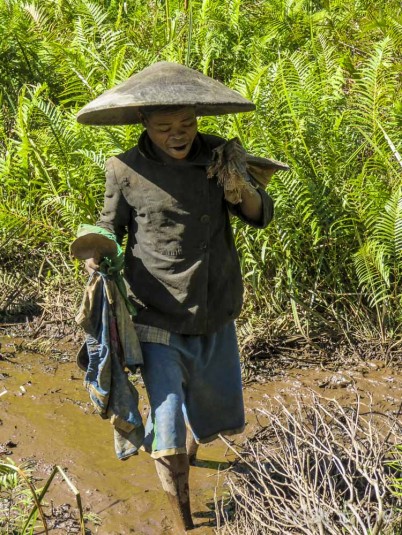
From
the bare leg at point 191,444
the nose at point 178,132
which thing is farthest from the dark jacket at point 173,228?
the bare leg at point 191,444

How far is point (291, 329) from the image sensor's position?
16.3 feet

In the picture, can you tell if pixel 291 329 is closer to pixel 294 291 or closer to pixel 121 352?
pixel 294 291

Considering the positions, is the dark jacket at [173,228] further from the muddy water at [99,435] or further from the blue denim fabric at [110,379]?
the muddy water at [99,435]

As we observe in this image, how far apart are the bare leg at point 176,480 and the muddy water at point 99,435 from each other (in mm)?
134

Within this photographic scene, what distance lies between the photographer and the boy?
320cm

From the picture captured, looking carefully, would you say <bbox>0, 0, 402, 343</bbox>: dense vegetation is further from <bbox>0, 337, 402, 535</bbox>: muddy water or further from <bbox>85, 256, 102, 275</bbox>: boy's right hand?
<bbox>85, 256, 102, 275</bbox>: boy's right hand

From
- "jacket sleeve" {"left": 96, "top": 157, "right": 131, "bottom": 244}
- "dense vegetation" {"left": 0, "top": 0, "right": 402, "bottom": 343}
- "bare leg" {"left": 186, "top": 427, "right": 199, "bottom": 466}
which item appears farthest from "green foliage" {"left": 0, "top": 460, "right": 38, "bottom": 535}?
"dense vegetation" {"left": 0, "top": 0, "right": 402, "bottom": 343}

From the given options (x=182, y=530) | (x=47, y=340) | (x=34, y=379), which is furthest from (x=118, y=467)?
(x=47, y=340)

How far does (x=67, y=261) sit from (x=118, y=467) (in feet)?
6.10

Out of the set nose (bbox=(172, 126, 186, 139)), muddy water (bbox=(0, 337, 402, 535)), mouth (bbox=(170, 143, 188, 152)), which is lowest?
muddy water (bbox=(0, 337, 402, 535))

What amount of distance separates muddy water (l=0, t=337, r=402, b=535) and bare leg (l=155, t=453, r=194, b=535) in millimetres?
134

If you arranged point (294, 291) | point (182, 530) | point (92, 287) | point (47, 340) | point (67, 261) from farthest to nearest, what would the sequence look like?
1. point (67, 261)
2. point (47, 340)
3. point (294, 291)
4. point (182, 530)
5. point (92, 287)

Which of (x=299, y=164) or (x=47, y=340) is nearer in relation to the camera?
(x=299, y=164)

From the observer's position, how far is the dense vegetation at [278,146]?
480 cm
